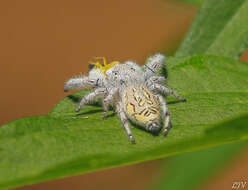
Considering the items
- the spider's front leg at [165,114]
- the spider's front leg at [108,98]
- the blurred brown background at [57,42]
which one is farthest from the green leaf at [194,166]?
the blurred brown background at [57,42]

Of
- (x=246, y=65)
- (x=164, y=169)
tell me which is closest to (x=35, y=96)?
(x=164, y=169)

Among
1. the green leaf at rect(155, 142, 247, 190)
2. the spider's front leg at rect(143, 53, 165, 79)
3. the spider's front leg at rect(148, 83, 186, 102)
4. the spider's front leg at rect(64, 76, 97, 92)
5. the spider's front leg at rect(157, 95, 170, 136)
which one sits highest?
the spider's front leg at rect(143, 53, 165, 79)

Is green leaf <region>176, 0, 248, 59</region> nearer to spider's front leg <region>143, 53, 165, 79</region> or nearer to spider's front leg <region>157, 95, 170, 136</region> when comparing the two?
spider's front leg <region>143, 53, 165, 79</region>

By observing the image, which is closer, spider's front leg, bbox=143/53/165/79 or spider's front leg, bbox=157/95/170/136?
spider's front leg, bbox=157/95/170/136

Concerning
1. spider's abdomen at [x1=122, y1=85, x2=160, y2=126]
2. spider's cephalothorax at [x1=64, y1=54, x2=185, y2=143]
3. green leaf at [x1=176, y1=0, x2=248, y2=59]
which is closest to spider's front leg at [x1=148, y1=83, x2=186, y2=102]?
spider's cephalothorax at [x1=64, y1=54, x2=185, y2=143]

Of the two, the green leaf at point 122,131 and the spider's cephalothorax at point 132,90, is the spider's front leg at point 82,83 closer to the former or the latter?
the spider's cephalothorax at point 132,90

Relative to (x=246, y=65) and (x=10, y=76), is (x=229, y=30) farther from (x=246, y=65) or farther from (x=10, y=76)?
(x=10, y=76)

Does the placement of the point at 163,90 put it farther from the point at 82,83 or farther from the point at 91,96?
the point at 82,83
